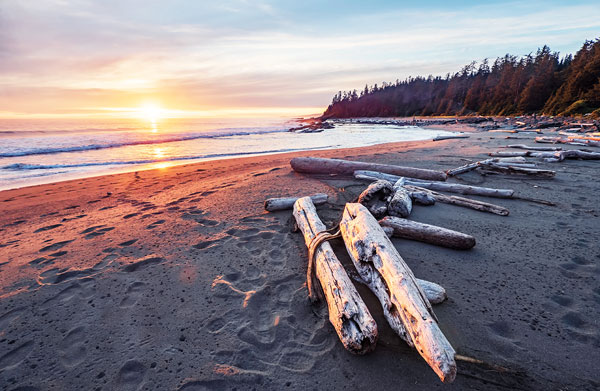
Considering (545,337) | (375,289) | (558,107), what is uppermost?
(558,107)

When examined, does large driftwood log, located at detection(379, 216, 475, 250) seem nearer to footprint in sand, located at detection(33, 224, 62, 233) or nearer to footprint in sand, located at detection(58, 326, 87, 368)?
footprint in sand, located at detection(58, 326, 87, 368)

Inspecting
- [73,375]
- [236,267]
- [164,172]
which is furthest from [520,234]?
[164,172]

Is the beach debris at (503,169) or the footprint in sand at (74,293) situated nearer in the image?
the footprint in sand at (74,293)

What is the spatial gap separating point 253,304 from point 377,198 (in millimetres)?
2901

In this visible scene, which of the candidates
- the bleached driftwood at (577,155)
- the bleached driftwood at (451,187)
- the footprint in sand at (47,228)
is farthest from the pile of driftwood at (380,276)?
the bleached driftwood at (577,155)

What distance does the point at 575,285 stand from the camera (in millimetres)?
2697

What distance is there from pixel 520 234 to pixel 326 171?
4601mm

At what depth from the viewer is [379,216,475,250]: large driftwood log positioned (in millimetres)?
3389

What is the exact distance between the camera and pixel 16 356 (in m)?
2.11

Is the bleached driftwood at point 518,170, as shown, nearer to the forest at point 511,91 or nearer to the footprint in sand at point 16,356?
the footprint in sand at point 16,356

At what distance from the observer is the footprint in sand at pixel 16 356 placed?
2.03 m

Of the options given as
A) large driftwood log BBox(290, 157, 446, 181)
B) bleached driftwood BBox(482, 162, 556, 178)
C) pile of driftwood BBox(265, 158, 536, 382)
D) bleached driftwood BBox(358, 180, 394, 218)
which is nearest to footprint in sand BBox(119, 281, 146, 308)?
pile of driftwood BBox(265, 158, 536, 382)

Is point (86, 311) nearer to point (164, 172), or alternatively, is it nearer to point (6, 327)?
point (6, 327)

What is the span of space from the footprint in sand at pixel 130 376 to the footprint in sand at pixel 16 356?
873mm
